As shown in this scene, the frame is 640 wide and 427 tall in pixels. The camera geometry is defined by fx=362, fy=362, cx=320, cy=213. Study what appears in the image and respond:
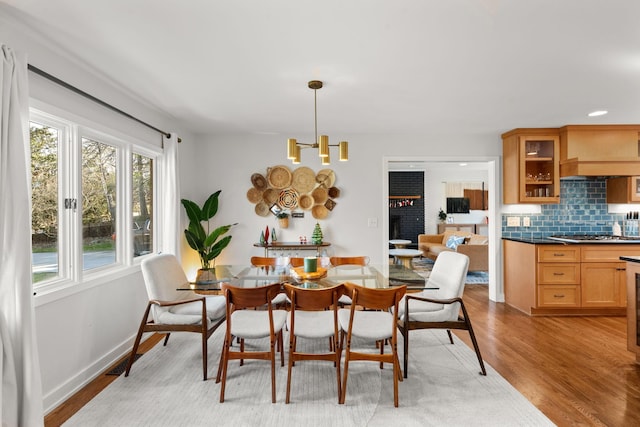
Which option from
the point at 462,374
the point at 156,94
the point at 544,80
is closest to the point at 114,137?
the point at 156,94

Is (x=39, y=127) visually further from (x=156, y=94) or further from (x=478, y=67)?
(x=478, y=67)

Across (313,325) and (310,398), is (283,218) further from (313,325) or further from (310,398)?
(310,398)

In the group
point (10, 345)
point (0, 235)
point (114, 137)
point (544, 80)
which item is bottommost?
point (10, 345)

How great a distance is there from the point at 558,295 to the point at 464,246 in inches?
96.8

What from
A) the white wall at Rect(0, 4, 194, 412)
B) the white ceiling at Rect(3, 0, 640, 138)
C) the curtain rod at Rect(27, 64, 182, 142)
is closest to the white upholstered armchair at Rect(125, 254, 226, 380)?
the white wall at Rect(0, 4, 194, 412)

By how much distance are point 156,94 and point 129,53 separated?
93cm

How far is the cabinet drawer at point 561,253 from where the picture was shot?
4.33 meters

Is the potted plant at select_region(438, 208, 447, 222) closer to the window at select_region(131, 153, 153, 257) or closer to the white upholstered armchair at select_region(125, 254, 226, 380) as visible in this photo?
the window at select_region(131, 153, 153, 257)

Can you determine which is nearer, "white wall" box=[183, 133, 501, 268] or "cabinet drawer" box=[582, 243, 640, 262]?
"cabinet drawer" box=[582, 243, 640, 262]

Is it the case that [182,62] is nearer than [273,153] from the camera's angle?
Yes

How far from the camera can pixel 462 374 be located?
2.81m

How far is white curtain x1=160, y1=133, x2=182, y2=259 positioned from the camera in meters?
4.14

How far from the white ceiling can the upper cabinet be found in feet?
2.09

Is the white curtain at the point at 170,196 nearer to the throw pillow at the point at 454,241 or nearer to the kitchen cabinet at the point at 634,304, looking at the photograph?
the kitchen cabinet at the point at 634,304
